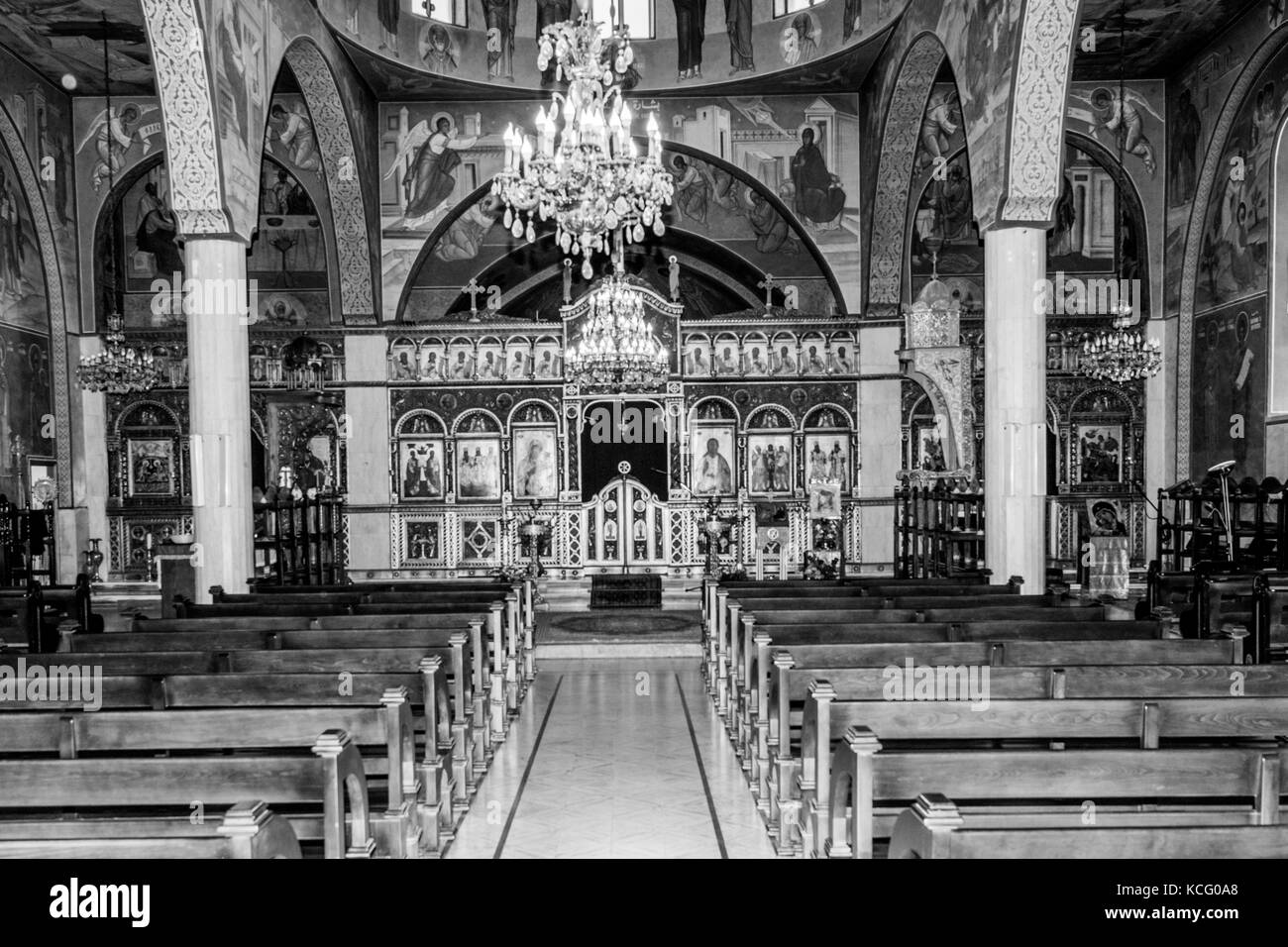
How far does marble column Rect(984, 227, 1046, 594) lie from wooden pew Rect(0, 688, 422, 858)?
818 cm

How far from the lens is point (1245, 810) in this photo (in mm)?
3975

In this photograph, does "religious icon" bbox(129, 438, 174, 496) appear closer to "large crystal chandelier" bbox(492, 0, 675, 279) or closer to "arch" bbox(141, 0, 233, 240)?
"arch" bbox(141, 0, 233, 240)

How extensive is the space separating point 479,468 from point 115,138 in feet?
30.1

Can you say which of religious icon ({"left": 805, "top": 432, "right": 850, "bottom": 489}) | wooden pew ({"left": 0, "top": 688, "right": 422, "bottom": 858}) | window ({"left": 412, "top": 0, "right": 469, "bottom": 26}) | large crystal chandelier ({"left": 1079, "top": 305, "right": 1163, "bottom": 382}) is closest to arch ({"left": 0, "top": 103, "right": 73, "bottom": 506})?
window ({"left": 412, "top": 0, "right": 469, "bottom": 26})

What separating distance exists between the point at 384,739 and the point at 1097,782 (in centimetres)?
321

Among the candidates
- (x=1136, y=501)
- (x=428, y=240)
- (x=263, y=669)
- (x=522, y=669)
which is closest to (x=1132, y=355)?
(x=1136, y=501)

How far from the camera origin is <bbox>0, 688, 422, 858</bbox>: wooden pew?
14.6 feet

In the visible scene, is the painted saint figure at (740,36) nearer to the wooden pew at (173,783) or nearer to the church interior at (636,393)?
the church interior at (636,393)

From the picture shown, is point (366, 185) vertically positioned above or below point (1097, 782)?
above

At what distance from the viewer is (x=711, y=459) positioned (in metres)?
19.7

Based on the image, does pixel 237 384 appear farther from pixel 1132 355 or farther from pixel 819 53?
pixel 1132 355

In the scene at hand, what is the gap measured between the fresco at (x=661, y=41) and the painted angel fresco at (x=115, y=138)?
5372 mm

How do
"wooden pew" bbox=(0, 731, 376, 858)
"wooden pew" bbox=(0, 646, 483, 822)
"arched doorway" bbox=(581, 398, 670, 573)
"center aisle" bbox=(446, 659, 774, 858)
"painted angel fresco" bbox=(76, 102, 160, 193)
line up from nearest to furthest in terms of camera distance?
"wooden pew" bbox=(0, 731, 376, 858) < "wooden pew" bbox=(0, 646, 483, 822) < "center aisle" bbox=(446, 659, 774, 858) < "arched doorway" bbox=(581, 398, 670, 573) < "painted angel fresco" bbox=(76, 102, 160, 193)

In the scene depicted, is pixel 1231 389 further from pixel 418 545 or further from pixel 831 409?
pixel 418 545
